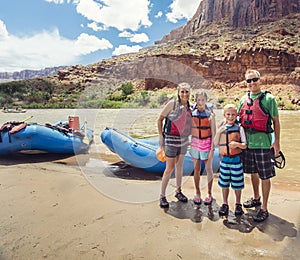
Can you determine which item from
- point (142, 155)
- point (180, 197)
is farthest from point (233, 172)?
point (142, 155)

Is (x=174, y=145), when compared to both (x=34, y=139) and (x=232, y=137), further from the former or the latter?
(x=34, y=139)

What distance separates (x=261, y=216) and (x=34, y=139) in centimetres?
427

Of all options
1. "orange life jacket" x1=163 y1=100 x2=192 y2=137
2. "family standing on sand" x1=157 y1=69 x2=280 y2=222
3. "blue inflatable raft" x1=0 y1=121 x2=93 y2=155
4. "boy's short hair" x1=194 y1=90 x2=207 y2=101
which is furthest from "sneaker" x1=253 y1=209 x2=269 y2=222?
"blue inflatable raft" x1=0 y1=121 x2=93 y2=155

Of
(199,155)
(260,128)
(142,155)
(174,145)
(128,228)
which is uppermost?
(260,128)

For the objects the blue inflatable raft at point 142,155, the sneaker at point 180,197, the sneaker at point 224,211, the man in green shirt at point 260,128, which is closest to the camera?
the man in green shirt at point 260,128

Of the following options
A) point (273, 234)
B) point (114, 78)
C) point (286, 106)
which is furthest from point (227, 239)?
point (286, 106)

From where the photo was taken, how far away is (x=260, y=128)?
2.40 m

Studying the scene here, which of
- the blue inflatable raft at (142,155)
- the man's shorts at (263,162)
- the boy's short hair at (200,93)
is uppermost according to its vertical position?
the boy's short hair at (200,93)

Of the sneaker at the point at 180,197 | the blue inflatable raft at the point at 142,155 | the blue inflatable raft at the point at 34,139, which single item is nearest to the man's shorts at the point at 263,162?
the sneaker at the point at 180,197

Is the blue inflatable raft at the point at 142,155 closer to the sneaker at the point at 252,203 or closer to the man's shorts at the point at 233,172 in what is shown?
the sneaker at the point at 252,203

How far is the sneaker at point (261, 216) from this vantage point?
8.13 ft

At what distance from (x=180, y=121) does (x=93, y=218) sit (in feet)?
4.42

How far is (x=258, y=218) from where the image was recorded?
97.8 inches

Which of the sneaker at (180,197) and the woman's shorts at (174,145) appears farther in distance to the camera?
the sneaker at (180,197)
